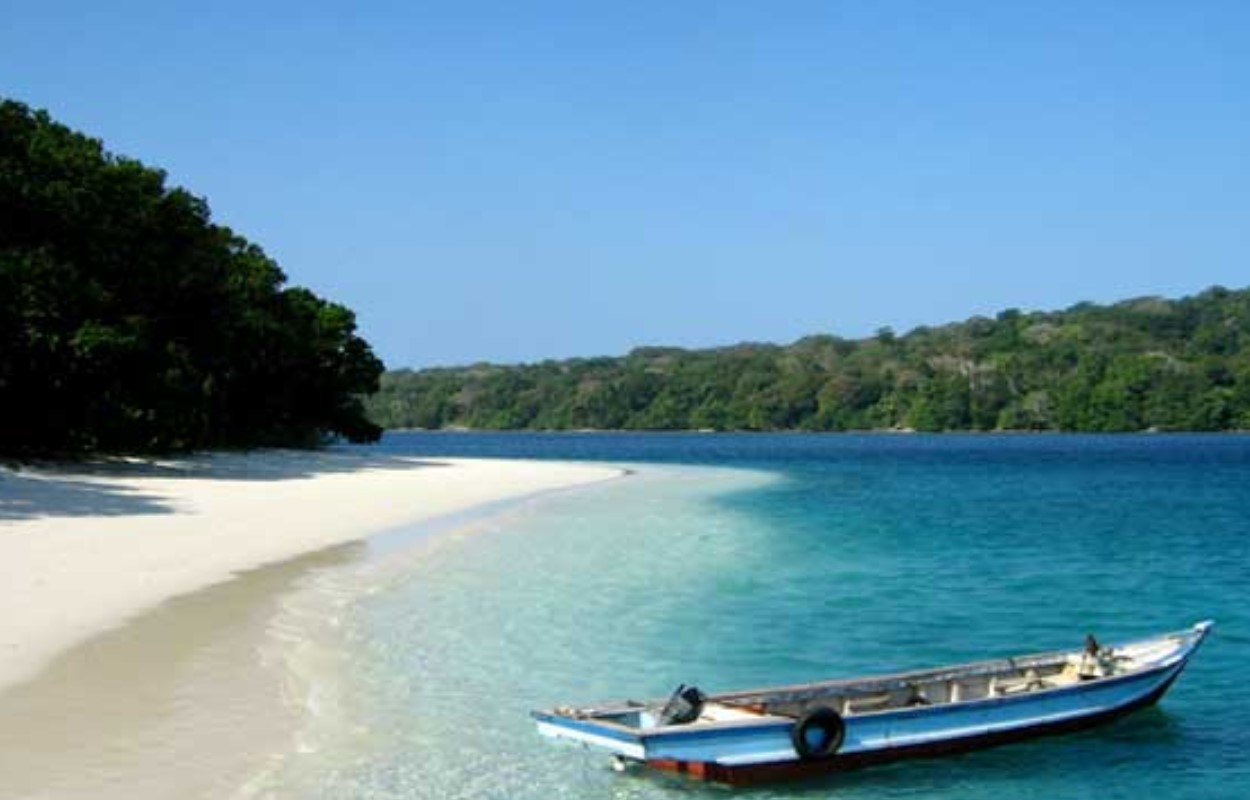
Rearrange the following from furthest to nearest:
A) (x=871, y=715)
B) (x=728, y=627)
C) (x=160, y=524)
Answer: (x=160, y=524) < (x=728, y=627) < (x=871, y=715)

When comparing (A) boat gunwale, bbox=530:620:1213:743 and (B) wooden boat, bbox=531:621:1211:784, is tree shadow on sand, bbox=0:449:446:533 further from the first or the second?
(B) wooden boat, bbox=531:621:1211:784

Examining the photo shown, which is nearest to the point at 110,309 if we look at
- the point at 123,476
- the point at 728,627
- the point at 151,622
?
the point at 123,476

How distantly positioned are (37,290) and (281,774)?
3271cm

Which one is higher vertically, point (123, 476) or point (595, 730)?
point (123, 476)

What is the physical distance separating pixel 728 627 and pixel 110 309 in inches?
1316

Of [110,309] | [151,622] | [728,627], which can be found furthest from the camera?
[110,309]

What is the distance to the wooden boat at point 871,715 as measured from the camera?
12273 millimetres

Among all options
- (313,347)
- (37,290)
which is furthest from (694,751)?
(313,347)

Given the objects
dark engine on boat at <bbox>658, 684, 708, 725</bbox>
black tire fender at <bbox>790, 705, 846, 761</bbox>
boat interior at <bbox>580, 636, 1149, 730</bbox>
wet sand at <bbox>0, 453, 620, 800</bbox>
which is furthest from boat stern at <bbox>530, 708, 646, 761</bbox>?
wet sand at <bbox>0, 453, 620, 800</bbox>

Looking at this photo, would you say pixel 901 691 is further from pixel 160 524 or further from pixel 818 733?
pixel 160 524

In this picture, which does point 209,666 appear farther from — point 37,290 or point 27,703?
Result: point 37,290

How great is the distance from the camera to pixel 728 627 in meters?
22.0

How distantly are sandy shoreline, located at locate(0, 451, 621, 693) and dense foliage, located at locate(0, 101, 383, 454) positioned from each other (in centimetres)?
226

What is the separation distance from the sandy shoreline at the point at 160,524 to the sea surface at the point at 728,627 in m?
2.46
